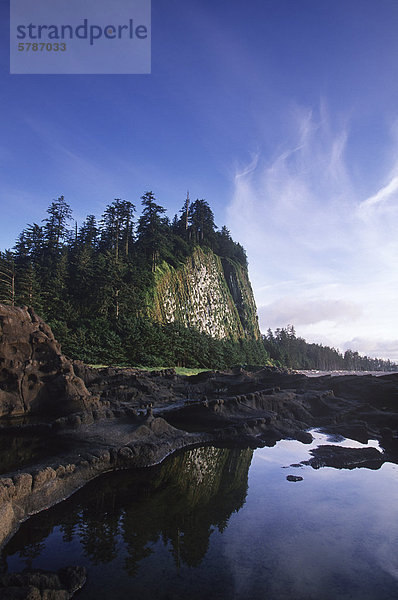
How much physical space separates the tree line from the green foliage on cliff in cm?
1531

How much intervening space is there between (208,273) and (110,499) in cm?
6978

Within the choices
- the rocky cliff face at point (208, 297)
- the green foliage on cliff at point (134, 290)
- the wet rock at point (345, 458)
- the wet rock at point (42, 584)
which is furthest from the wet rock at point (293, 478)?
the rocky cliff face at point (208, 297)

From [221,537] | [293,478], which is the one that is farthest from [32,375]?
[221,537]

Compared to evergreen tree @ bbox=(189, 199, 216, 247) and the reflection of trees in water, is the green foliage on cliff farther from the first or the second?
the reflection of trees in water

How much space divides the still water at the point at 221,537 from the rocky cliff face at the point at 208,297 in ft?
147

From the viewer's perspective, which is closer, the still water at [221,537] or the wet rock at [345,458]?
the still water at [221,537]

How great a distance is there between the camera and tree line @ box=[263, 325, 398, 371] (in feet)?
318

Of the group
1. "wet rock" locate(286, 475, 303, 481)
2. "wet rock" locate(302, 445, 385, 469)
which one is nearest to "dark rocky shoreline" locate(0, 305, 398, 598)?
"wet rock" locate(302, 445, 385, 469)

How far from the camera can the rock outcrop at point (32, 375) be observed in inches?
646

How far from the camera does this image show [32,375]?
17.6 m

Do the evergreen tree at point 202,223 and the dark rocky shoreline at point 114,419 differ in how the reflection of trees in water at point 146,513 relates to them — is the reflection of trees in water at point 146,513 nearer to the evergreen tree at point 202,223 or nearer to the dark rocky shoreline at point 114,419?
the dark rocky shoreline at point 114,419

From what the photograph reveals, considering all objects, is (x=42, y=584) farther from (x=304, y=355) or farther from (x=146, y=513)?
(x=304, y=355)

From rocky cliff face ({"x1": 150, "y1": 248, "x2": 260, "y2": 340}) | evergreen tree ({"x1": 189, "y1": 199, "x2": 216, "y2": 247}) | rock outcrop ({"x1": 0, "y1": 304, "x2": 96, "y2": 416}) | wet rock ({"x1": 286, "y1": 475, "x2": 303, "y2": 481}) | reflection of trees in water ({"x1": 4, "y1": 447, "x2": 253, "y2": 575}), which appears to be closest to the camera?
reflection of trees in water ({"x1": 4, "y1": 447, "x2": 253, "y2": 575})

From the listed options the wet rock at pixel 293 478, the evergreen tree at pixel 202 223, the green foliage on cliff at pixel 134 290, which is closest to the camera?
the wet rock at pixel 293 478
